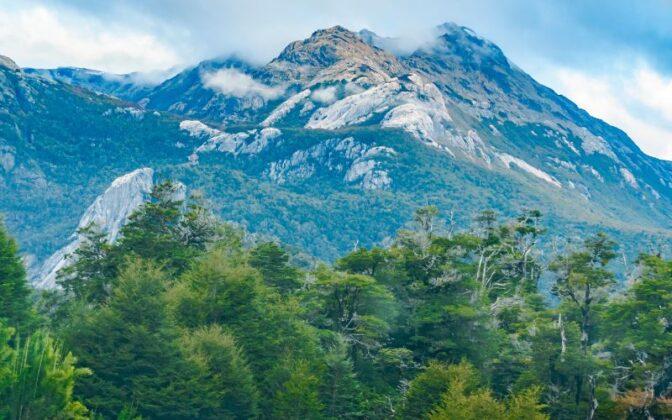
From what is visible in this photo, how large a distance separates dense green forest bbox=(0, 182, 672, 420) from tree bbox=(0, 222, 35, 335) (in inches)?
6.2

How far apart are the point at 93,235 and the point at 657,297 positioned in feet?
166

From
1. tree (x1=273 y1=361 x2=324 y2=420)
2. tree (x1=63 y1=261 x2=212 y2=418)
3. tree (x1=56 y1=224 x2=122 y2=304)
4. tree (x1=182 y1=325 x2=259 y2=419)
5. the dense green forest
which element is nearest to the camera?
tree (x1=63 y1=261 x2=212 y2=418)

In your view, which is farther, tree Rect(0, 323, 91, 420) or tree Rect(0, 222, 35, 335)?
tree Rect(0, 222, 35, 335)

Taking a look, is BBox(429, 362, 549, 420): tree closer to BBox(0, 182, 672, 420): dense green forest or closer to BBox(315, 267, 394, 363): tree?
BBox(0, 182, 672, 420): dense green forest

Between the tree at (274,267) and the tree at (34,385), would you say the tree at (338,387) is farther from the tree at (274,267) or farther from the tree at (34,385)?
the tree at (34,385)

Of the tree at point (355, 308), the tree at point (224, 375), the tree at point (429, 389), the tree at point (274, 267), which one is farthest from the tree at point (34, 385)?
the tree at point (274, 267)

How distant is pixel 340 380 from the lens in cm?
4684

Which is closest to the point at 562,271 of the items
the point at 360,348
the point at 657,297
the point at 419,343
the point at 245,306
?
the point at 657,297

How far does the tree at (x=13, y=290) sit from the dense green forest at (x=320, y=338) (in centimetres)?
16

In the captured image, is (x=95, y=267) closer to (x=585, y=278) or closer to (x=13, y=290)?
(x=13, y=290)

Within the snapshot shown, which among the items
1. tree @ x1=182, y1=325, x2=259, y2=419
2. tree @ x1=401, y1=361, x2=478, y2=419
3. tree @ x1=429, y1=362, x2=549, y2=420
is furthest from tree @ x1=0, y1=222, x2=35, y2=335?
tree @ x1=429, y1=362, x2=549, y2=420

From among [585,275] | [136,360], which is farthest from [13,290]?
[585,275]

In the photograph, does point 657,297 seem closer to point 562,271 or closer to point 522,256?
point 562,271

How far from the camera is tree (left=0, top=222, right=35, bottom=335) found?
4859 centimetres
